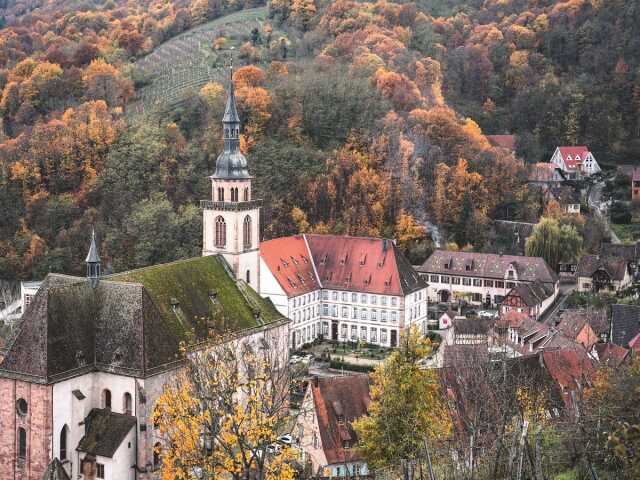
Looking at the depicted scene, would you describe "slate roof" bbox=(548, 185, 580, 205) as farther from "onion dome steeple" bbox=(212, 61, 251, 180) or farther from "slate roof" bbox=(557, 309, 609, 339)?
"onion dome steeple" bbox=(212, 61, 251, 180)

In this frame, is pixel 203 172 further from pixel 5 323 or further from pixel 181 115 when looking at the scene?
pixel 5 323

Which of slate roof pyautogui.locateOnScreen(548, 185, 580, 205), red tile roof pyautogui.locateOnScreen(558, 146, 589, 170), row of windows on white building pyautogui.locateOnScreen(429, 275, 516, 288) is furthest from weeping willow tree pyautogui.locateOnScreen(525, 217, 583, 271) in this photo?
red tile roof pyautogui.locateOnScreen(558, 146, 589, 170)

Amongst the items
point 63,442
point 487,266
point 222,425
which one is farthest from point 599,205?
point 222,425

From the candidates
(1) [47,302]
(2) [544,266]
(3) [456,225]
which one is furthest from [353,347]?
(1) [47,302]

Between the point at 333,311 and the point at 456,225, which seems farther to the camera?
the point at 456,225

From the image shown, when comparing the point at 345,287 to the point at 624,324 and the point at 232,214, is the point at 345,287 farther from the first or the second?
the point at 624,324
